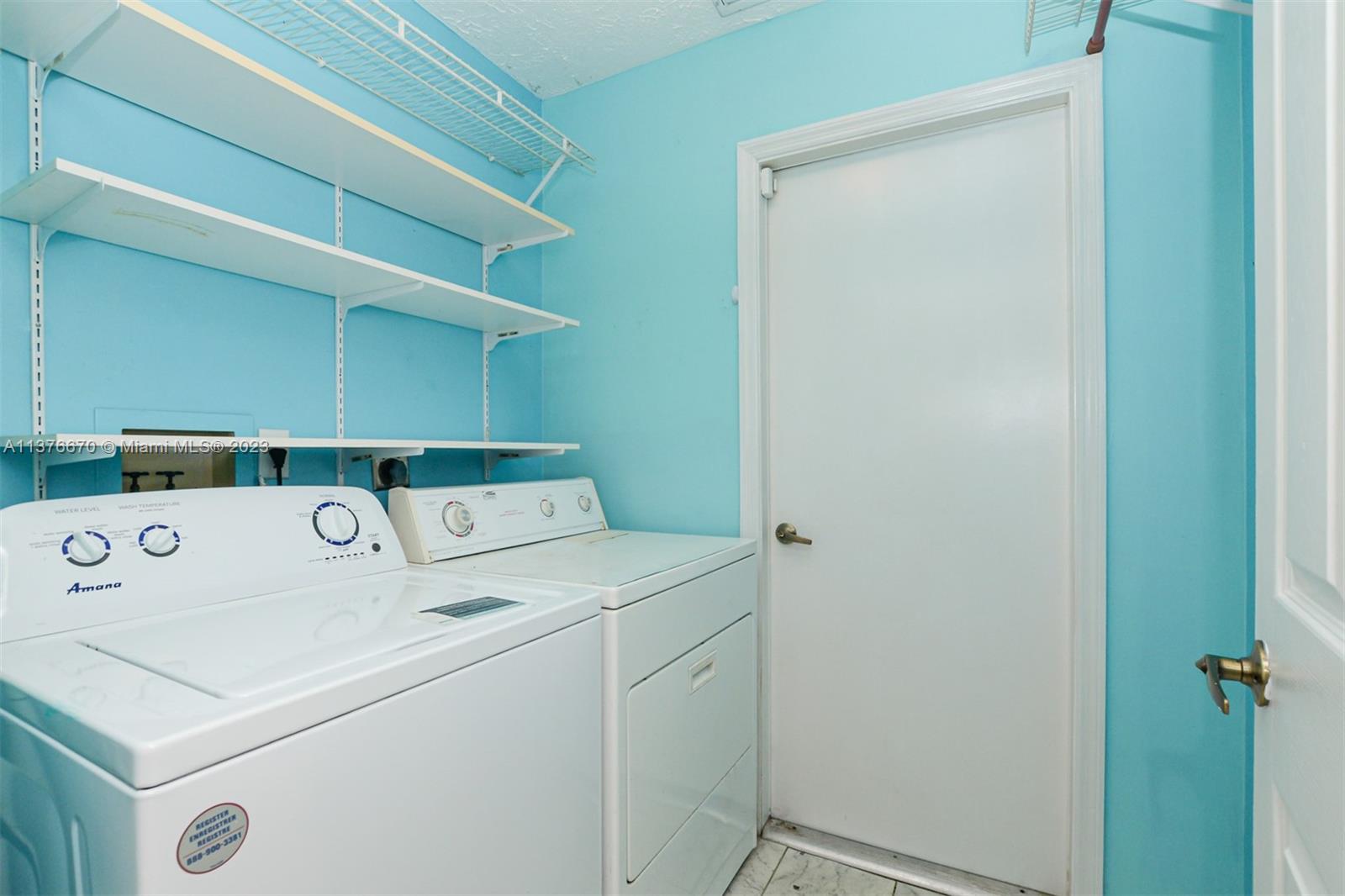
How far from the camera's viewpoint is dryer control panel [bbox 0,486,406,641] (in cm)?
89

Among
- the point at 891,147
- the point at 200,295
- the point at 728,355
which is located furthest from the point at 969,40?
the point at 200,295

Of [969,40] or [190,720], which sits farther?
[969,40]

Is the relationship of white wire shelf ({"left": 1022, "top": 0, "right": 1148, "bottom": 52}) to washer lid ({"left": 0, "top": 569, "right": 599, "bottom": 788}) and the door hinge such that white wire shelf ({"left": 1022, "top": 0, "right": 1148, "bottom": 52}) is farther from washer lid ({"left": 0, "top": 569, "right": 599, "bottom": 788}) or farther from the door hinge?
washer lid ({"left": 0, "top": 569, "right": 599, "bottom": 788})

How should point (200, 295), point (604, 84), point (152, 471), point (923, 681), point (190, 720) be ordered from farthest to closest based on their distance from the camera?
1. point (604, 84)
2. point (923, 681)
3. point (200, 295)
4. point (152, 471)
5. point (190, 720)

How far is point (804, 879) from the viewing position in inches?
65.5

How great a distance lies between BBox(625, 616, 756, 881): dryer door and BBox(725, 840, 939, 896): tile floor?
331 millimetres

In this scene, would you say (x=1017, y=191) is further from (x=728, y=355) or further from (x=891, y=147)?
(x=728, y=355)

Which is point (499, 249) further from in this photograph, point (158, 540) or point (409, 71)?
point (158, 540)

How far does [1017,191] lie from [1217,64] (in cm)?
43

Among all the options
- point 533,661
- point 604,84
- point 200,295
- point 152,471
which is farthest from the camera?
point 604,84

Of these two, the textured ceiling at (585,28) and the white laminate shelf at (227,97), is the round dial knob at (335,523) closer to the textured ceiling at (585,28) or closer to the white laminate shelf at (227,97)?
the white laminate shelf at (227,97)

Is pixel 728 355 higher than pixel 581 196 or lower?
lower

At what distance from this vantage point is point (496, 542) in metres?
1.61

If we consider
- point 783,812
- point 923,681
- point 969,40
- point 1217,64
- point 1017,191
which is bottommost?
point 783,812
